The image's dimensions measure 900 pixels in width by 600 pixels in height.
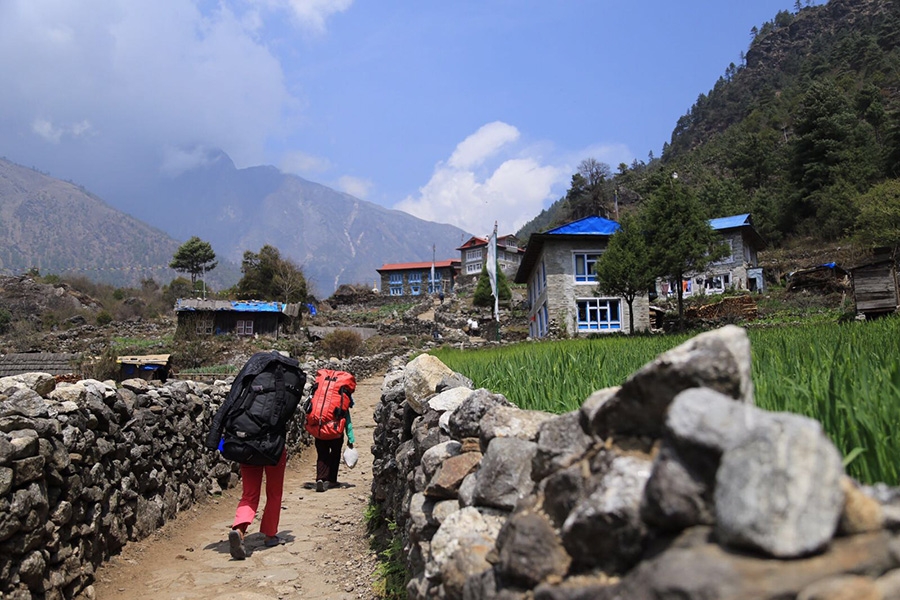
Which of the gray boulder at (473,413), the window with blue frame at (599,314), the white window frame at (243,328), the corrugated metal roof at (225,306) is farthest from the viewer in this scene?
the white window frame at (243,328)

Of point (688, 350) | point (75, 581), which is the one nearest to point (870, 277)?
point (688, 350)

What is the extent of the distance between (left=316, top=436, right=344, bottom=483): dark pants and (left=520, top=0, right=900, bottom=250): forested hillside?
35661 millimetres

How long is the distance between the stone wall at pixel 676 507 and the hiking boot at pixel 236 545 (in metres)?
3.30

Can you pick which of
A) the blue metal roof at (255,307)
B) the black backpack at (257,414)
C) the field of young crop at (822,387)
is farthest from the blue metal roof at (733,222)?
the black backpack at (257,414)

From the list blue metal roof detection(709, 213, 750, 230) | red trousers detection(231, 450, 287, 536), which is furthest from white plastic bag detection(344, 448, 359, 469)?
blue metal roof detection(709, 213, 750, 230)

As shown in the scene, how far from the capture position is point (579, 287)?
3191 cm

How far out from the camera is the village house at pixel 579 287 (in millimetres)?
31625

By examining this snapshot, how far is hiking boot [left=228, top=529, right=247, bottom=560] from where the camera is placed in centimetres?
527

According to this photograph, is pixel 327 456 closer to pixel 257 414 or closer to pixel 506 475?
pixel 257 414

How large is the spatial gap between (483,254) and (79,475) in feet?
230

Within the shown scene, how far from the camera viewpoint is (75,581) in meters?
4.45

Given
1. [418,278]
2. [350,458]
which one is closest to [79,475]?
[350,458]

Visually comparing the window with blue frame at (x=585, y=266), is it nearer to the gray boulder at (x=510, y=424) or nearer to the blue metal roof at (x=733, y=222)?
the blue metal roof at (x=733, y=222)

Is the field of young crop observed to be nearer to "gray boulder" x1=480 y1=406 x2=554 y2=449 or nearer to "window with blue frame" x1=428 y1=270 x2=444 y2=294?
"gray boulder" x1=480 y1=406 x2=554 y2=449
